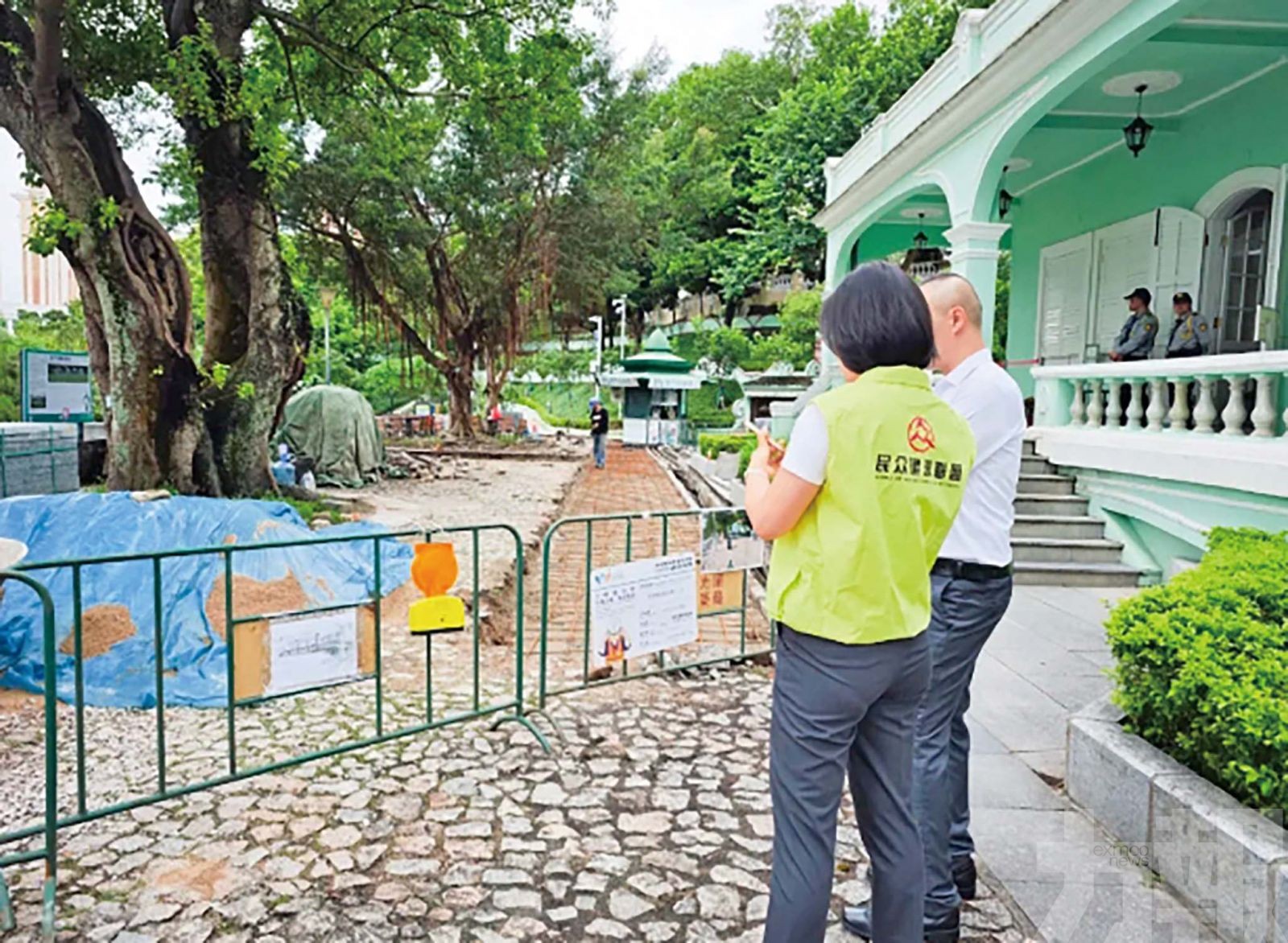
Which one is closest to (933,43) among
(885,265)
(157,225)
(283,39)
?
(283,39)

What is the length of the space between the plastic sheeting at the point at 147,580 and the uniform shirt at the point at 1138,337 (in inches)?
284

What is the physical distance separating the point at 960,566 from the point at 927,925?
1003 millimetres

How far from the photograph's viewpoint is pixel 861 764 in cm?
196

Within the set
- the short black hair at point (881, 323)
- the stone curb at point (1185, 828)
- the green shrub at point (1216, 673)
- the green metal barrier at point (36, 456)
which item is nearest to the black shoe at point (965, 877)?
the stone curb at point (1185, 828)

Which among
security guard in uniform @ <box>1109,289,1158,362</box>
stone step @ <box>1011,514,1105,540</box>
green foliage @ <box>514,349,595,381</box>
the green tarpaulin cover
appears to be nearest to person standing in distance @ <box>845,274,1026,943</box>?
stone step @ <box>1011,514,1105,540</box>

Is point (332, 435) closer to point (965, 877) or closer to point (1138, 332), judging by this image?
point (1138, 332)

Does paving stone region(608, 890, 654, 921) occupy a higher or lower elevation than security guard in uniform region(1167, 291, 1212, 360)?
lower

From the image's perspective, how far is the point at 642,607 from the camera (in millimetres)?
4055

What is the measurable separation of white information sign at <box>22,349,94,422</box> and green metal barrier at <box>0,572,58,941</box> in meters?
11.0

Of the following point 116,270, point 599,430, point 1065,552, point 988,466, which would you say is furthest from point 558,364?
point 988,466

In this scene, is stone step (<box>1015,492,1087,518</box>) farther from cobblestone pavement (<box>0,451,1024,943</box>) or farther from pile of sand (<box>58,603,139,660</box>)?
pile of sand (<box>58,603,139,660</box>)

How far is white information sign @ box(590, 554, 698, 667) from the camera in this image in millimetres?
3902

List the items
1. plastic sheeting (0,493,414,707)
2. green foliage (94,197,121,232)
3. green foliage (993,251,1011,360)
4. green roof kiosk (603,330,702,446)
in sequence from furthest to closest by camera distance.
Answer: green roof kiosk (603,330,702,446) → green foliage (993,251,1011,360) → green foliage (94,197,121,232) → plastic sheeting (0,493,414,707)

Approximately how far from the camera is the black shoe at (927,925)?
7.59ft
